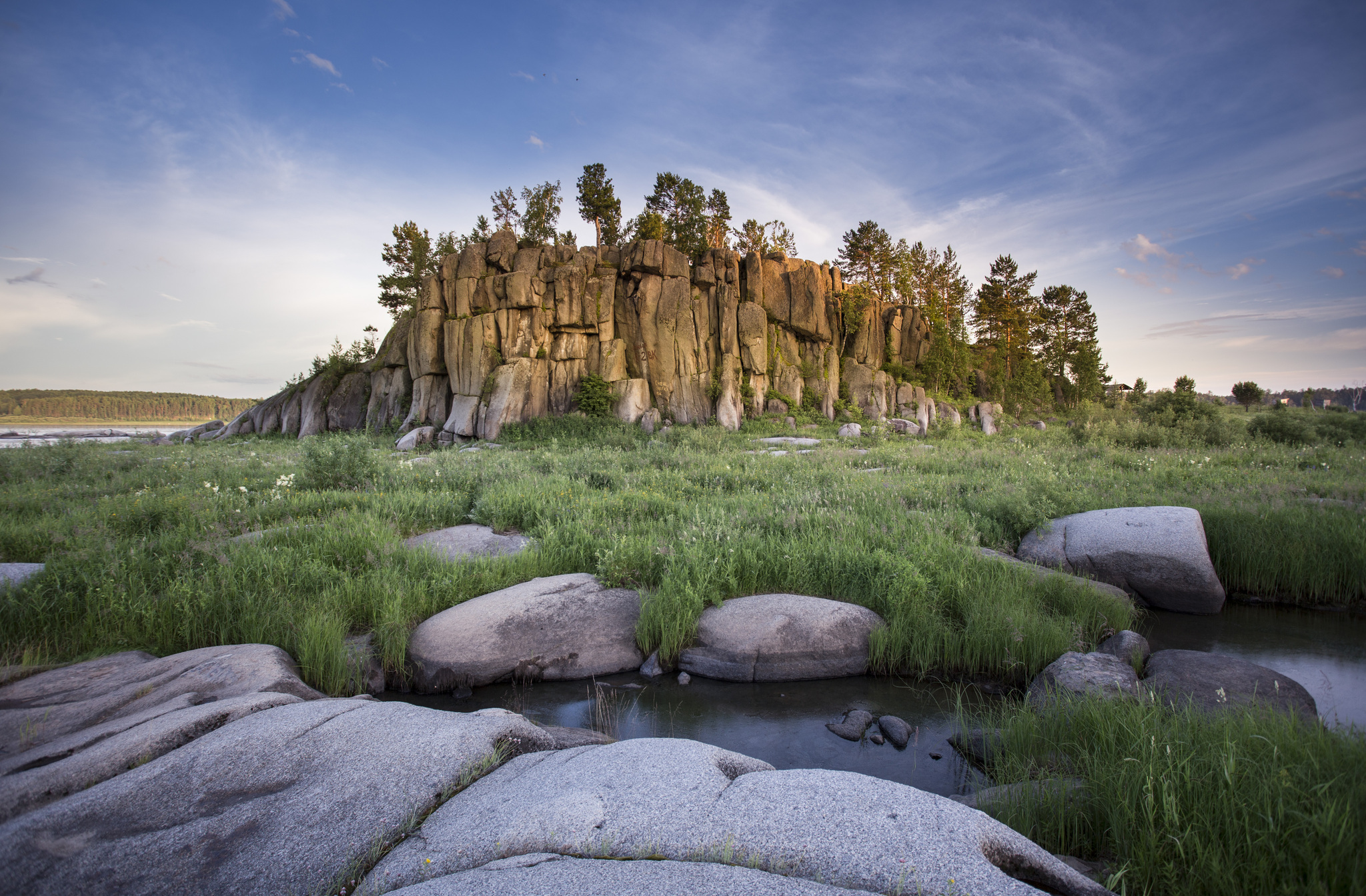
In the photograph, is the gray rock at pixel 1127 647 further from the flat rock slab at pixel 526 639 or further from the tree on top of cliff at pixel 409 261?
the tree on top of cliff at pixel 409 261

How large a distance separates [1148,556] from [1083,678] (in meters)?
4.06

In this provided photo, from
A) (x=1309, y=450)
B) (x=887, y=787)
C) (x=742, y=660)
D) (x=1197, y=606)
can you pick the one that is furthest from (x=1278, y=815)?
(x=1309, y=450)

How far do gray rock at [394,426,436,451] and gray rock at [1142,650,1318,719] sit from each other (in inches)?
1045

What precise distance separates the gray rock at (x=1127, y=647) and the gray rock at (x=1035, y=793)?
302cm

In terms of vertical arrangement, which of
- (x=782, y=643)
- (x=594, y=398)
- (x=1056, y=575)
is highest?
(x=594, y=398)

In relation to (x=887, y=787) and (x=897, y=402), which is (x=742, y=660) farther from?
(x=897, y=402)

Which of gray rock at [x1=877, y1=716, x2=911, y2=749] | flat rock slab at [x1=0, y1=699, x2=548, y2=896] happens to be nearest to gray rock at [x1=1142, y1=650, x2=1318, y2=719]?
gray rock at [x1=877, y1=716, x2=911, y2=749]

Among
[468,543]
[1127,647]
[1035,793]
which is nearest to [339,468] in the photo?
[468,543]

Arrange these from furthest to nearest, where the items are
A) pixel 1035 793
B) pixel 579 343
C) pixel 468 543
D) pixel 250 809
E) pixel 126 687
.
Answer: pixel 579 343 → pixel 468 543 → pixel 126 687 → pixel 1035 793 → pixel 250 809

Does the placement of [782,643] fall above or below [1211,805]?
below

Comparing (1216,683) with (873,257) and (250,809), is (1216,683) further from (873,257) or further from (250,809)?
(873,257)

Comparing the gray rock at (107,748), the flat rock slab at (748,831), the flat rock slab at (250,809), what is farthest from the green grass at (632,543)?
the flat rock slab at (748,831)

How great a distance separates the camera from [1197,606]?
7934mm

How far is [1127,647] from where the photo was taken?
6.04 metres
